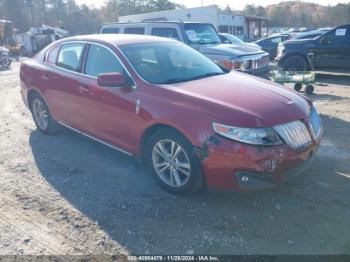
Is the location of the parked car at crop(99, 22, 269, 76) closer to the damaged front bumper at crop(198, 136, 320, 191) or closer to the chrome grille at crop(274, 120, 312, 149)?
the chrome grille at crop(274, 120, 312, 149)

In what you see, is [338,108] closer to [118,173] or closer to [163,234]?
[118,173]

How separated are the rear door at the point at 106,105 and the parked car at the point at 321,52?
337 inches

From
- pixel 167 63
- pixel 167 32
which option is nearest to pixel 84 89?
pixel 167 63

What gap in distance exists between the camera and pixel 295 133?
12.1 feet

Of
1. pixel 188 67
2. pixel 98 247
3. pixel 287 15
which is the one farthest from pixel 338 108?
pixel 287 15

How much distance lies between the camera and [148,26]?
10055mm

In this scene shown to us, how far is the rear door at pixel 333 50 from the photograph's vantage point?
11.6 meters

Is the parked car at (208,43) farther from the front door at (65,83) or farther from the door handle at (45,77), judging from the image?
the door handle at (45,77)

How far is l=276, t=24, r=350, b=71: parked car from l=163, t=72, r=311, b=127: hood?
8.01 metres

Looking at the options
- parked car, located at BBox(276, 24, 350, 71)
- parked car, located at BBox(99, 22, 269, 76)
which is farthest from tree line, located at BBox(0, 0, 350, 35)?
parked car, located at BBox(276, 24, 350, 71)

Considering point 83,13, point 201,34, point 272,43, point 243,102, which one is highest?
point 83,13

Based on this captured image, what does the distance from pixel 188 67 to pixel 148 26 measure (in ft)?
18.6

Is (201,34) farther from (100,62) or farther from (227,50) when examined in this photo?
(100,62)

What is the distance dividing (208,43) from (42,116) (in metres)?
5.37
